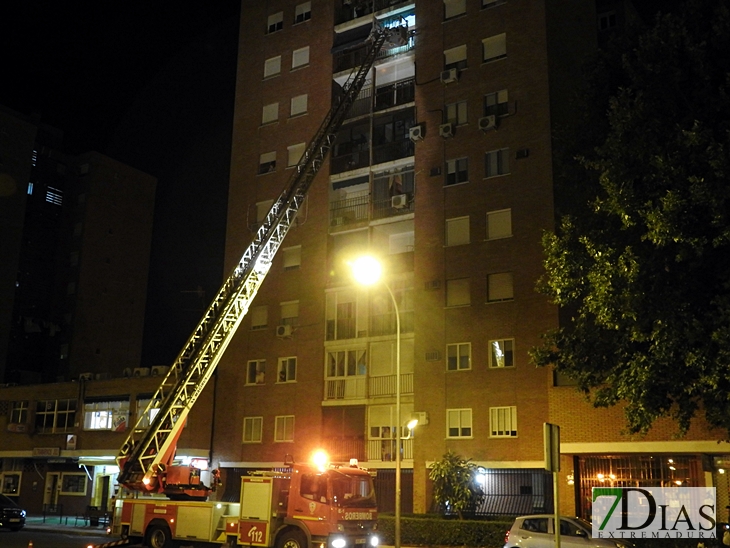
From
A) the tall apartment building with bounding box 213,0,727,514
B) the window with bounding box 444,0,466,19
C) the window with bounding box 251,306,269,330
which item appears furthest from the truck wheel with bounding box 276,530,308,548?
the window with bounding box 444,0,466,19

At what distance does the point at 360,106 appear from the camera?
38812 millimetres

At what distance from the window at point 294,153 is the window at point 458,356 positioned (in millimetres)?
13286

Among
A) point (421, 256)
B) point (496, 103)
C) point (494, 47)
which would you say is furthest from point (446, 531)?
point (494, 47)

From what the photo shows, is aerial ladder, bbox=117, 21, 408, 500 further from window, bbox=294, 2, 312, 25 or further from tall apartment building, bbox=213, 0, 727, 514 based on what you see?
window, bbox=294, 2, 312, 25

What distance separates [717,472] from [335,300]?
1768 cm

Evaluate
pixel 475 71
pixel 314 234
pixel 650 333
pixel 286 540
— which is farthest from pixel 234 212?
pixel 650 333

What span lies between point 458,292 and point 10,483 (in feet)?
97.9

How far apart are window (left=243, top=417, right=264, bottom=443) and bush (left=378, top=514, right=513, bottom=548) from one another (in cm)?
1045

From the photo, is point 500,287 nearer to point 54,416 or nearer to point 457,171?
point 457,171

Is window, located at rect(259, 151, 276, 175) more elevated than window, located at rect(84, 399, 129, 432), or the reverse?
window, located at rect(259, 151, 276, 175)

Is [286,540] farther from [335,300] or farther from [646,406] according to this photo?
[335,300]

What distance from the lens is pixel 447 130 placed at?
Result: 34.7 meters

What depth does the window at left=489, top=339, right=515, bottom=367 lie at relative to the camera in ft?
101

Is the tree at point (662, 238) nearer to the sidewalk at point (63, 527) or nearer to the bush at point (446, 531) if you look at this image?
the bush at point (446, 531)
